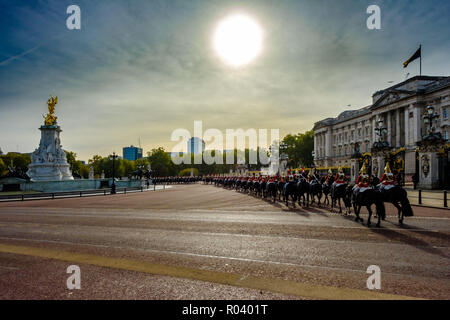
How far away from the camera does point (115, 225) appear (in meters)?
13.1

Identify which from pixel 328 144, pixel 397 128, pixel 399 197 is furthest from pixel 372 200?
pixel 328 144

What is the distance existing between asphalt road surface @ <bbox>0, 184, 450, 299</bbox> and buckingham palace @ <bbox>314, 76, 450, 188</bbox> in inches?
866

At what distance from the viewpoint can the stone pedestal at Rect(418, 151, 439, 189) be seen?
26.8 metres

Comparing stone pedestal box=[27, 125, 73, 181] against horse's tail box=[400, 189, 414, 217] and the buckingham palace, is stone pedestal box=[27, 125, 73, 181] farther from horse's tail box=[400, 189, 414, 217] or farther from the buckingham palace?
horse's tail box=[400, 189, 414, 217]

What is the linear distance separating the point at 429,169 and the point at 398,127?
4833 centimetres

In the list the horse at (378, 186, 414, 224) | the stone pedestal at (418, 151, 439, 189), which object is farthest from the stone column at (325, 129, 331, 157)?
the horse at (378, 186, 414, 224)

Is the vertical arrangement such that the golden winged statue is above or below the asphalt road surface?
above

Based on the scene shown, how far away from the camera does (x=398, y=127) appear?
6950 centimetres

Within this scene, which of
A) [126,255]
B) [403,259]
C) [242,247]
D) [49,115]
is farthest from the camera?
[49,115]

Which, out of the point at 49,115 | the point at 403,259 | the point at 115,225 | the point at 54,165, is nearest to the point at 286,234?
the point at 403,259

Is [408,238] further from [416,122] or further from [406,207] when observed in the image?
[416,122]

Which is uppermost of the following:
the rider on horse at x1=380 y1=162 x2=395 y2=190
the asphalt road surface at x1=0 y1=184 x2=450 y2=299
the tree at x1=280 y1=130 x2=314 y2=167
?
the tree at x1=280 y1=130 x2=314 y2=167
